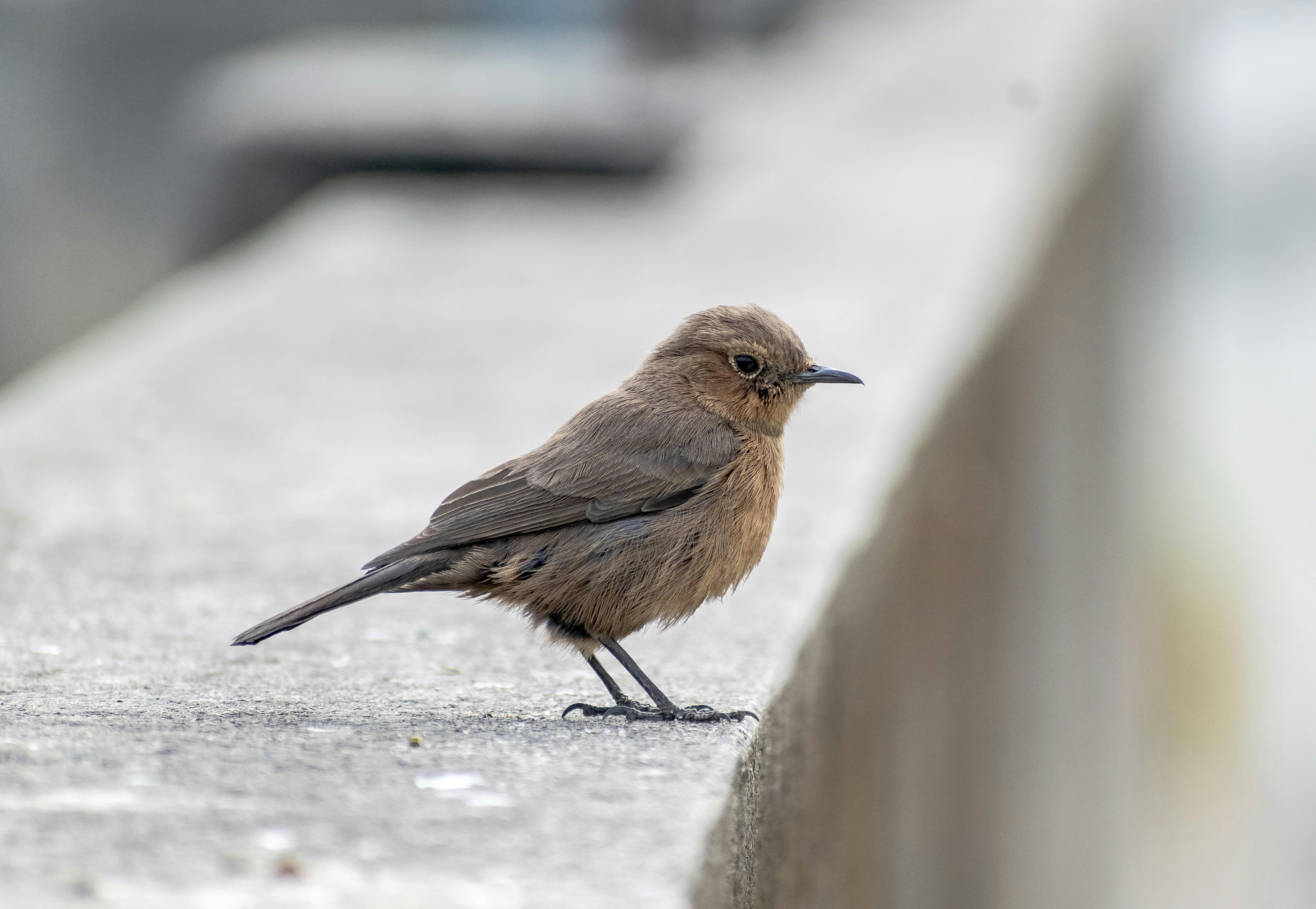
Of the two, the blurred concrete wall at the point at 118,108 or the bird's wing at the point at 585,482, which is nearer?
the bird's wing at the point at 585,482

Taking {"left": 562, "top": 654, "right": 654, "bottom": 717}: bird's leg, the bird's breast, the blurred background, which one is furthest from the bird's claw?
the blurred background

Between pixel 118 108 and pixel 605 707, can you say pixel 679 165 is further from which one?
pixel 605 707

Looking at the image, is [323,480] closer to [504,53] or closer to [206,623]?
[206,623]

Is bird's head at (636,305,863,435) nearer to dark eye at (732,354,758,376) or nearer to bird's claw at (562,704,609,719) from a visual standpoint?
dark eye at (732,354,758,376)

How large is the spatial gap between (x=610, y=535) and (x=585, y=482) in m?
0.12

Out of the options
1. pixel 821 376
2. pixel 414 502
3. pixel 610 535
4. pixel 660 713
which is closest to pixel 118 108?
pixel 414 502

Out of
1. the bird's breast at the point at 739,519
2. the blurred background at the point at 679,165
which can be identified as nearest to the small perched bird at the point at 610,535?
the bird's breast at the point at 739,519

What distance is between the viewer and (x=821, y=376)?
3.35 m

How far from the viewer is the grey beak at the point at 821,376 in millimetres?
3297

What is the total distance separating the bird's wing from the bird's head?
0.12m

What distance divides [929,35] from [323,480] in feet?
43.2

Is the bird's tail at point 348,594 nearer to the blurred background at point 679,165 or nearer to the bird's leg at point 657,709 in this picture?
the bird's leg at point 657,709

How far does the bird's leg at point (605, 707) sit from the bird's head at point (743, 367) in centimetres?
61

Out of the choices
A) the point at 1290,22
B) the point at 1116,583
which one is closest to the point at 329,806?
the point at 1116,583
